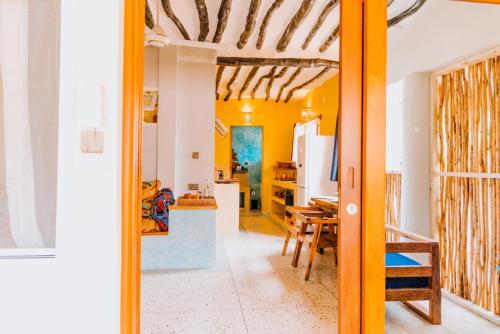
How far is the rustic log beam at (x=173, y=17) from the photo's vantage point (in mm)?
3479

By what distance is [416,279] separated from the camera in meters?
2.54

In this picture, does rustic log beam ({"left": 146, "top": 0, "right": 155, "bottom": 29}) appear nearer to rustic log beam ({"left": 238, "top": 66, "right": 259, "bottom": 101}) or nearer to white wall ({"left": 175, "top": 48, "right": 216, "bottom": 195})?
white wall ({"left": 175, "top": 48, "right": 216, "bottom": 195})

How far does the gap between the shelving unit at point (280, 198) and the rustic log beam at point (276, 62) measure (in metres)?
2.09

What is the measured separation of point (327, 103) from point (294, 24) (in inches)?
112

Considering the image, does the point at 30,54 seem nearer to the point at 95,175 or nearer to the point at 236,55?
the point at 95,175

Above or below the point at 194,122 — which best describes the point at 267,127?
above

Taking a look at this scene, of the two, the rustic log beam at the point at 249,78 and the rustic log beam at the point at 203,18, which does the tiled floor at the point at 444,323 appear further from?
the rustic log beam at the point at 249,78

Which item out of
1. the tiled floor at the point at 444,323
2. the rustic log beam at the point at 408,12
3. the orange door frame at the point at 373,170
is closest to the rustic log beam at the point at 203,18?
the rustic log beam at the point at 408,12

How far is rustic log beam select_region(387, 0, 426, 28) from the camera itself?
3.28 m

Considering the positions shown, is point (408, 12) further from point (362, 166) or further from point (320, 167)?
point (320, 167)

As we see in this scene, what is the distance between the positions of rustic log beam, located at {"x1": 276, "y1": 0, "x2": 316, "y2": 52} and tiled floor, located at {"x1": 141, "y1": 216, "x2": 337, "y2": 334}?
110 inches

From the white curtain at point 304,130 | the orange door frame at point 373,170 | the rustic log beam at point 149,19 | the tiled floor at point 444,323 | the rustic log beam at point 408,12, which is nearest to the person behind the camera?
the orange door frame at point 373,170

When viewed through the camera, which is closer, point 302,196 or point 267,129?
point 302,196

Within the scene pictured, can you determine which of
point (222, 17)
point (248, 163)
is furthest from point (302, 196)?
point (248, 163)
